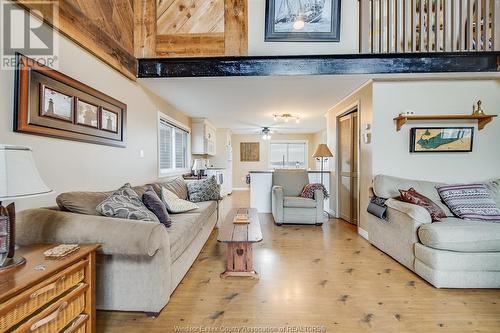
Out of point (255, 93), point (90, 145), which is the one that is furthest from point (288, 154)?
point (90, 145)

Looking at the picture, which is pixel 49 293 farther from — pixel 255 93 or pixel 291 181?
pixel 291 181

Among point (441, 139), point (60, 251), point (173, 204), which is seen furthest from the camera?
point (441, 139)

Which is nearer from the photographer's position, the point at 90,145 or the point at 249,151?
the point at 90,145

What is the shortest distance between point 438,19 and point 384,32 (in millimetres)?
735

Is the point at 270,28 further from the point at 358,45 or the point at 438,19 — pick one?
the point at 438,19

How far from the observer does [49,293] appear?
1124mm

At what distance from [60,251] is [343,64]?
11.0 feet

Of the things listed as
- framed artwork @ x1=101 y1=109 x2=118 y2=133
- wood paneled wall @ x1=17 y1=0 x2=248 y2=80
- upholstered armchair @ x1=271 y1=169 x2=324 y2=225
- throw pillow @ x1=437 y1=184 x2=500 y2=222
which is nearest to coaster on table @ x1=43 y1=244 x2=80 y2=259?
framed artwork @ x1=101 y1=109 x2=118 y2=133

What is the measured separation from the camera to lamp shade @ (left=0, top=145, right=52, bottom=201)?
96 centimetres

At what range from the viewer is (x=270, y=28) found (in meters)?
3.14

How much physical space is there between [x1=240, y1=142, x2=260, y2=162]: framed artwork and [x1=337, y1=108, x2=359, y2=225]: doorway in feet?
16.6

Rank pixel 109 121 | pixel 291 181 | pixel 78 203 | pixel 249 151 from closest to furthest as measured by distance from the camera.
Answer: pixel 78 203
pixel 109 121
pixel 291 181
pixel 249 151

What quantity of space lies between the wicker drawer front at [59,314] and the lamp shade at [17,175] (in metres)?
0.55

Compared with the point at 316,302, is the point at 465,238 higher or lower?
higher
